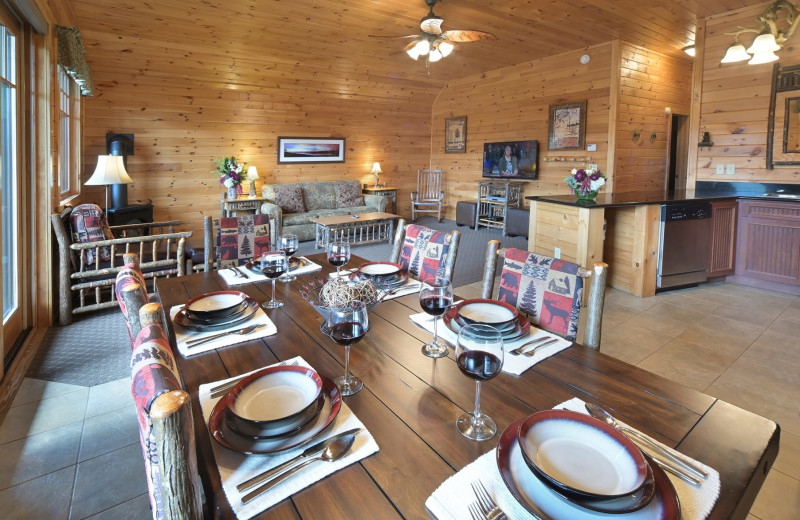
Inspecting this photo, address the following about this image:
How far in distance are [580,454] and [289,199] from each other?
6610mm

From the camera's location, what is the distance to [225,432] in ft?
2.75

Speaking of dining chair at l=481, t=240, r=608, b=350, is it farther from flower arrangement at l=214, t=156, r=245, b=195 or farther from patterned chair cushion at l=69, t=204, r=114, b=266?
flower arrangement at l=214, t=156, r=245, b=195

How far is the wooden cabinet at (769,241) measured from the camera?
398 centimetres

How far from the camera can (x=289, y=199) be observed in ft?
22.7

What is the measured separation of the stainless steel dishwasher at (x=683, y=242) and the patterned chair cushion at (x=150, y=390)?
14.0ft

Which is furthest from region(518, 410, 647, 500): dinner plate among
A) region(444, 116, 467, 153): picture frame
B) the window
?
region(444, 116, 467, 153): picture frame

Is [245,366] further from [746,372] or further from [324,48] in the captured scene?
[324,48]

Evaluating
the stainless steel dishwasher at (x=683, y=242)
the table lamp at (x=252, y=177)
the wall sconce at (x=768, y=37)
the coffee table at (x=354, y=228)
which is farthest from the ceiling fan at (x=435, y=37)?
the table lamp at (x=252, y=177)

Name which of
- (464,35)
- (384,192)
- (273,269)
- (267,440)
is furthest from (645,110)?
(267,440)

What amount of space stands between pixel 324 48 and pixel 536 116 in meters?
3.51

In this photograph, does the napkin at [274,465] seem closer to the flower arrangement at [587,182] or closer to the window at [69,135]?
the flower arrangement at [587,182]

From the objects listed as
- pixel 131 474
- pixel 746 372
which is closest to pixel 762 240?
pixel 746 372

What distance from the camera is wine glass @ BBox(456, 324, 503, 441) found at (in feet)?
2.82

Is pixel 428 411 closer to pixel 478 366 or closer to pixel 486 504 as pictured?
pixel 478 366
